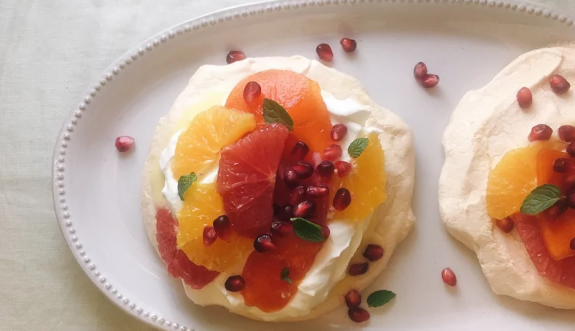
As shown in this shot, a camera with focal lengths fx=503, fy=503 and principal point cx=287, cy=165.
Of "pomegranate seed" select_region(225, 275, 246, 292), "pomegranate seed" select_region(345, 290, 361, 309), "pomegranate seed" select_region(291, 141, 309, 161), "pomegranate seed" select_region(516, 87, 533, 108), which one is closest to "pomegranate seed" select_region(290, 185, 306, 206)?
"pomegranate seed" select_region(291, 141, 309, 161)

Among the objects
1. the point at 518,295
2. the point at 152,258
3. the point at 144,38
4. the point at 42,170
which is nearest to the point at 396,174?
the point at 518,295

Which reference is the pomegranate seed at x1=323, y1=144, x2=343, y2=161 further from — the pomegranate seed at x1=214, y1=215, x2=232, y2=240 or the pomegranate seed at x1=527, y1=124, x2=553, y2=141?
the pomegranate seed at x1=527, y1=124, x2=553, y2=141

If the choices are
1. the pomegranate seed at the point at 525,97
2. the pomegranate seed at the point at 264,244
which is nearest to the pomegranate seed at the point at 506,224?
the pomegranate seed at the point at 525,97

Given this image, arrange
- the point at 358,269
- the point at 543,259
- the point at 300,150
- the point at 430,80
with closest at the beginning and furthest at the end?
the point at 300,150
the point at 543,259
the point at 358,269
the point at 430,80

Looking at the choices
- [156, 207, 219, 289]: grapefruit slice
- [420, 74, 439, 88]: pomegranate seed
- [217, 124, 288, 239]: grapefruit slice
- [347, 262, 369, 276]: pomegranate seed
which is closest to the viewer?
[217, 124, 288, 239]: grapefruit slice

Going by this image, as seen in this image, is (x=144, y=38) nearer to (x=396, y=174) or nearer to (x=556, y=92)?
(x=396, y=174)

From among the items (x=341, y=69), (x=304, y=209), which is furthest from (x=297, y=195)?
(x=341, y=69)

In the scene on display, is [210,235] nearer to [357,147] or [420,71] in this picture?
[357,147]
